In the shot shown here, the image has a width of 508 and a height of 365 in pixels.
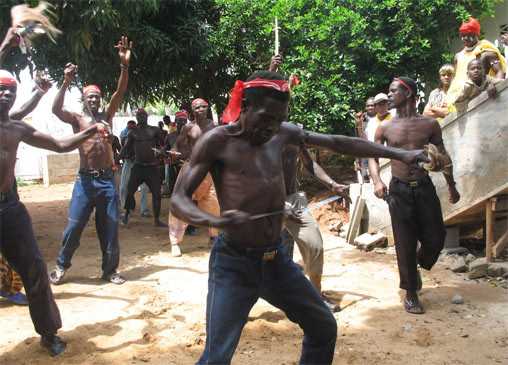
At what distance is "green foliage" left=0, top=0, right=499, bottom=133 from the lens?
368 inches

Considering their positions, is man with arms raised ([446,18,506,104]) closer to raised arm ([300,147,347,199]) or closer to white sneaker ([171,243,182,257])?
raised arm ([300,147,347,199])

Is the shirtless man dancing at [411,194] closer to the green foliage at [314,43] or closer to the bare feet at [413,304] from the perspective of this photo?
the bare feet at [413,304]

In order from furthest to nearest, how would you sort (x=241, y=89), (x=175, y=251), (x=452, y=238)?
(x=175, y=251), (x=452, y=238), (x=241, y=89)

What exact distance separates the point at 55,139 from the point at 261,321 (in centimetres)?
225

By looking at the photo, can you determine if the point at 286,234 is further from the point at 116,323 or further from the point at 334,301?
the point at 116,323

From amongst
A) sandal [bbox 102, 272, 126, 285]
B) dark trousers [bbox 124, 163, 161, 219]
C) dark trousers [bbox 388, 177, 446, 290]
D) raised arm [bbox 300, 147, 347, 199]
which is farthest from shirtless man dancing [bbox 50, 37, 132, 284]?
dark trousers [bbox 124, 163, 161, 219]

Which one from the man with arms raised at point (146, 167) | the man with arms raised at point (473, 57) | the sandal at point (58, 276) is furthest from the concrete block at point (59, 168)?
the man with arms raised at point (473, 57)

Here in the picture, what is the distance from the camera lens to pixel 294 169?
4.41 metres

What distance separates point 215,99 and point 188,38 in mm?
2173

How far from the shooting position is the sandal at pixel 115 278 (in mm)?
5922

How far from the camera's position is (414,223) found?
482 cm

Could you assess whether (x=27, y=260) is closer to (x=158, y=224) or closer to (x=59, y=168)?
(x=158, y=224)

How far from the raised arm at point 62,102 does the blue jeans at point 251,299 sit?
3.09 m

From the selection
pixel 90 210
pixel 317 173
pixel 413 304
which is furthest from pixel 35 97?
pixel 413 304
